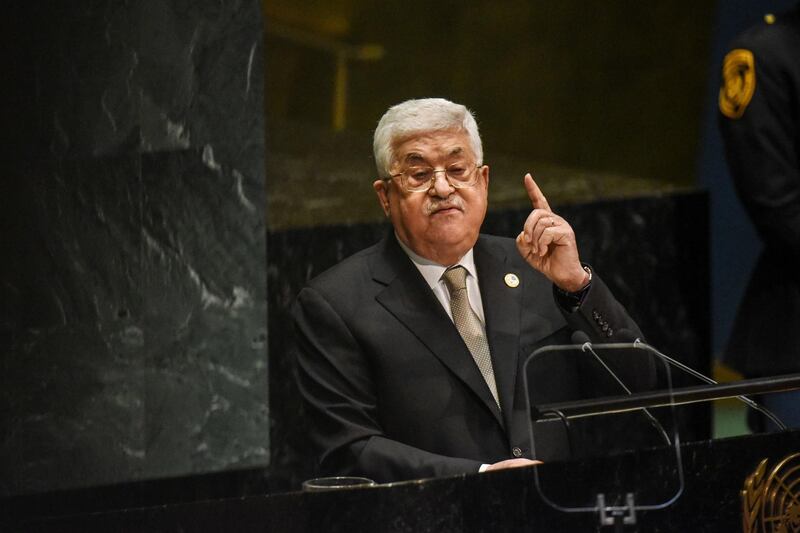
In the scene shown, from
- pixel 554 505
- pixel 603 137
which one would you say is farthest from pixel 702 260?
pixel 603 137

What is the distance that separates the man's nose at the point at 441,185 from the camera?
9.36 feet

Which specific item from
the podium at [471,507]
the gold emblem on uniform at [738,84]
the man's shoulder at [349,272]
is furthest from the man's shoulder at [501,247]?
the gold emblem on uniform at [738,84]

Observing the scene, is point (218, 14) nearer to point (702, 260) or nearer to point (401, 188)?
point (401, 188)

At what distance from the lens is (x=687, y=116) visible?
234 inches

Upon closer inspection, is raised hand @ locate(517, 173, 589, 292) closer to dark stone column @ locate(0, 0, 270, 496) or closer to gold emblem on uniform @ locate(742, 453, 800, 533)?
gold emblem on uniform @ locate(742, 453, 800, 533)

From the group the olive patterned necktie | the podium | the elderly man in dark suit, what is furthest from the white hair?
the podium

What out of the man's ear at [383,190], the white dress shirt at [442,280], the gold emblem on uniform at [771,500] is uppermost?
the man's ear at [383,190]

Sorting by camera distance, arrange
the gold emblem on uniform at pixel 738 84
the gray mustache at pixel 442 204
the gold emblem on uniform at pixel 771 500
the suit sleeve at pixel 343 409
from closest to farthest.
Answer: the gold emblem on uniform at pixel 771 500, the suit sleeve at pixel 343 409, the gray mustache at pixel 442 204, the gold emblem on uniform at pixel 738 84

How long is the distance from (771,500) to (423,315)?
713mm

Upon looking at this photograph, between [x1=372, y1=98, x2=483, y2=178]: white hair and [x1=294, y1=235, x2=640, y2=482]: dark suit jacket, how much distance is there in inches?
6.7

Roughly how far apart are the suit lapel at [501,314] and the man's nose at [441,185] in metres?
0.12

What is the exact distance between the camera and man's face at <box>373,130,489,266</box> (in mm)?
2857

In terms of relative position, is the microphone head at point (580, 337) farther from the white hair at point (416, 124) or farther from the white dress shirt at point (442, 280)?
the white hair at point (416, 124)

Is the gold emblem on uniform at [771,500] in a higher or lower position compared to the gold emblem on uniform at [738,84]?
lower
